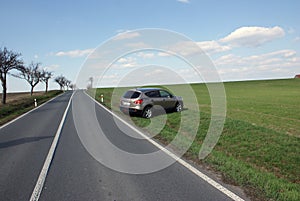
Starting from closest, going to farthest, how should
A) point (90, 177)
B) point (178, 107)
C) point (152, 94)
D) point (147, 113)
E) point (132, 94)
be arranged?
1. point (90, 177)
2. point (147, 113)
3. point (132, 94)
4. point (152, 94)
5. point (178, 107)

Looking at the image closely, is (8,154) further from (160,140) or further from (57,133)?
(160,140)

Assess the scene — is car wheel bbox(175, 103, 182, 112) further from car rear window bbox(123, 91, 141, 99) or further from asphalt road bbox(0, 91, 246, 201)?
asphalt road bbox(0, 91, 246, 201)

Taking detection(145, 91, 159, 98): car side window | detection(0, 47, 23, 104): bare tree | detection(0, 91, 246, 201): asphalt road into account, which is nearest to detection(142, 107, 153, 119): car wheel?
detection(145, 91, 159, 98): car side window

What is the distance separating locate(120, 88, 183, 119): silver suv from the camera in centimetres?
1285

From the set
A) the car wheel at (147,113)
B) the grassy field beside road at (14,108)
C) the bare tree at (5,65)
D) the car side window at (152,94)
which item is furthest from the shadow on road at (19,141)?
the bare tree at (5,65)

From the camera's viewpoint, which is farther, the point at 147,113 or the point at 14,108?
the point at 14,108

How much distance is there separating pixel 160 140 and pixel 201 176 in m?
3.41

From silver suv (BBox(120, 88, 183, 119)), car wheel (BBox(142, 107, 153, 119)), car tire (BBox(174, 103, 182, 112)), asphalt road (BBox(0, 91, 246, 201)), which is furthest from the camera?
car tire (BBox(174, 103, 182, 112))

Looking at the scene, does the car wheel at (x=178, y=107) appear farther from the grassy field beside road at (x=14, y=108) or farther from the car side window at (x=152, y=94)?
the grassy field beside road at (x=14, y=108)

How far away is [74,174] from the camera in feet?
16.3

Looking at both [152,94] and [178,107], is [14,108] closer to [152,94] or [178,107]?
[152,94]

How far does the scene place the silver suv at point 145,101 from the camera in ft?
42.2

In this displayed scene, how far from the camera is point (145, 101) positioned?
42.3ft

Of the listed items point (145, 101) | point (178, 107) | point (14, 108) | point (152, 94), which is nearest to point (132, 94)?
point (145, 101)
